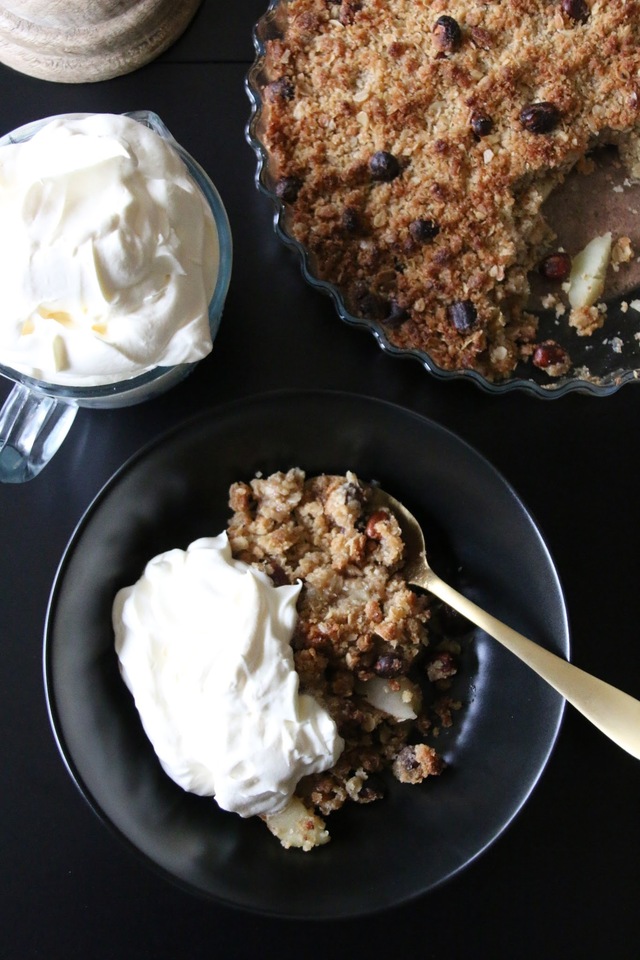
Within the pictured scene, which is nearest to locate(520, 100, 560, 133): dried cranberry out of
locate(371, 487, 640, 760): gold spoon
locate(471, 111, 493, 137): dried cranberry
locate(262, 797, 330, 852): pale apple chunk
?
locate(471, 111, 493, 137): dried cranberry

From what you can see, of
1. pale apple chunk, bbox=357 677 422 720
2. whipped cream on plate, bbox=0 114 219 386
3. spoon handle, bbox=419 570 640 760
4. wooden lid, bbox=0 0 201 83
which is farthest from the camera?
wooden lid, bbox=0 0 201 83

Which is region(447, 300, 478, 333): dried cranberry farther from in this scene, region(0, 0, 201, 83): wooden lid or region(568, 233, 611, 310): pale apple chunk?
region(0, 0, 201, 83): wooden lid

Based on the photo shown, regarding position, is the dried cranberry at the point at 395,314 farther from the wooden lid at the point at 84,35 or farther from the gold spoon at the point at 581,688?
the wooden lid at the point at 84,35

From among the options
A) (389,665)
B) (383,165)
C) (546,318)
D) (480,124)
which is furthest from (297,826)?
(480,124)

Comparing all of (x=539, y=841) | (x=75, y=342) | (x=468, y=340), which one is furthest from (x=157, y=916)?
(x=468, y=340)

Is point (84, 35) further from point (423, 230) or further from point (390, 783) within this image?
point (390, 783)

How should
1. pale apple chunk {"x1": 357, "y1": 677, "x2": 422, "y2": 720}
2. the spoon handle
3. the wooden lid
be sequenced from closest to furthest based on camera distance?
1. the spoon handle
2. pale apple chunk {"x1": 357, "y1": 677, "x2": 422, "y2": 720}
3. the wooden lid

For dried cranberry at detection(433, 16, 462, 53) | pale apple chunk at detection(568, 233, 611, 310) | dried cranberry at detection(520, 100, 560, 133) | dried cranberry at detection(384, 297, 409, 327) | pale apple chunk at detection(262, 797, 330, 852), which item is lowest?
pale apple chunk at detection(262, 797, 330, 852)
